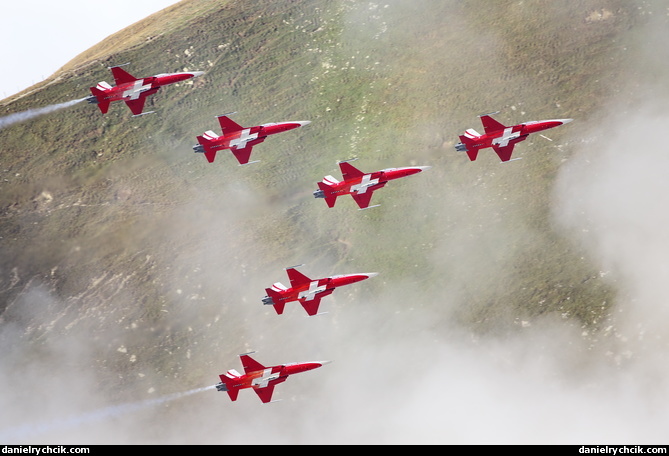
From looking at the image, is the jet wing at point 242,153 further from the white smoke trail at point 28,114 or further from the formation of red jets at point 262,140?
the white smoke trail at point 28,114

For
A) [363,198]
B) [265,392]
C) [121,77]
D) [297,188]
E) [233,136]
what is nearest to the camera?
[121,77]

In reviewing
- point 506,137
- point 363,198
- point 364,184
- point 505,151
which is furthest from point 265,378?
point 506,137

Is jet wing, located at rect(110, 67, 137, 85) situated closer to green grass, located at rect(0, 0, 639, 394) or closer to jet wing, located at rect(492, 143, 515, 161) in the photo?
green grass, located at rect(0, 0, 639, 394)

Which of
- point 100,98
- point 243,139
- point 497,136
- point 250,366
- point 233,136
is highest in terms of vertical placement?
point 100,98

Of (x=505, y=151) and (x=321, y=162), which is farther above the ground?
(x=505, y=151)

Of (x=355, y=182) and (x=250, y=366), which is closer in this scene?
(x=355, y=182)

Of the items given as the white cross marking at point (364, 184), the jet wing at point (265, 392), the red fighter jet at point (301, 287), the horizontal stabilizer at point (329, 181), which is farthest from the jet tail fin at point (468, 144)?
the jet wing at point (265, 392)

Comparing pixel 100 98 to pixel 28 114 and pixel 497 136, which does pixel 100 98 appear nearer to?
pixel 28 114

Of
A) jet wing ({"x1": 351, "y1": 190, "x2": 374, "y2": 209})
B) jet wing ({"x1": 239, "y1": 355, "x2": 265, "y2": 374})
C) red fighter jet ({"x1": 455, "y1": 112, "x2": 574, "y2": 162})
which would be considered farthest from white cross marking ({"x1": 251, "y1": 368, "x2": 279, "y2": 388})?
red fighter jet ({"x1": 455, "y1": 112, "x2": 574, "y2": 162})

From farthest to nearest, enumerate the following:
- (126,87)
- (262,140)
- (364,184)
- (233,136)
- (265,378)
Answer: (265,378), (262,140), (233,136), (364,184), (126,87)
